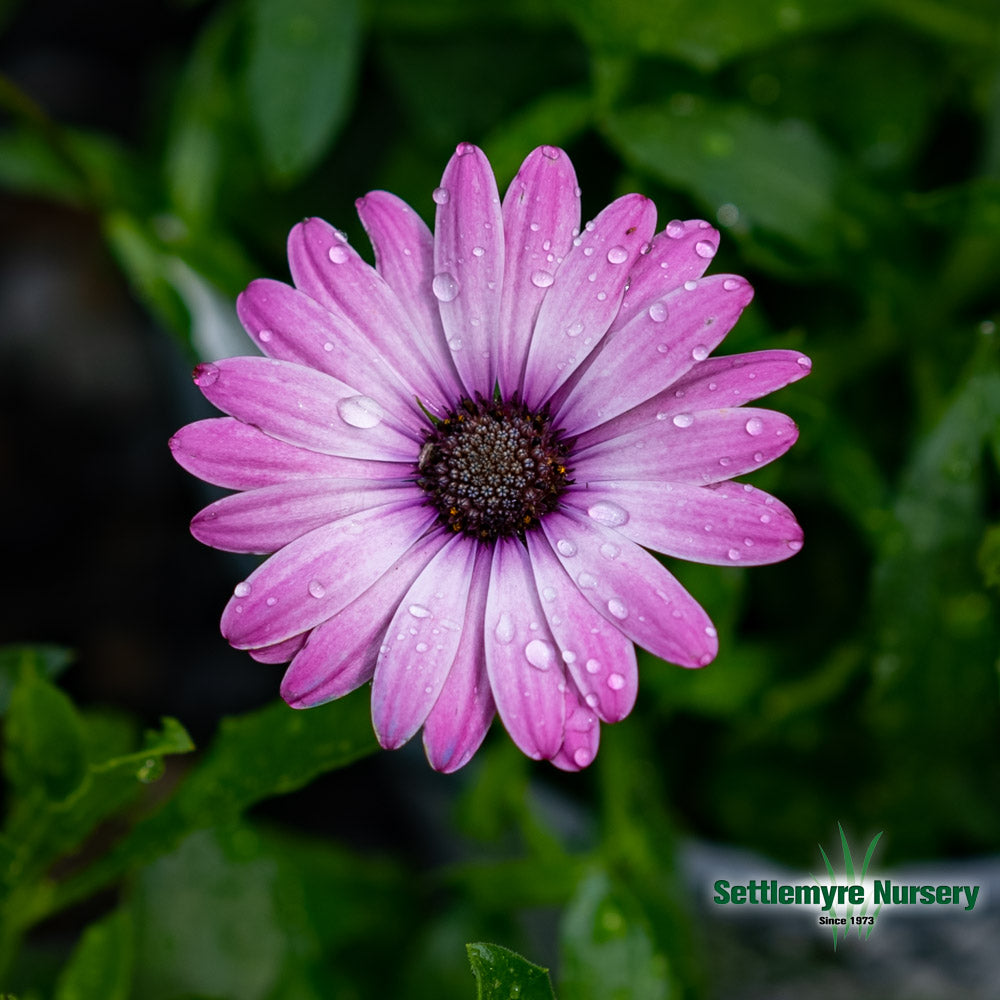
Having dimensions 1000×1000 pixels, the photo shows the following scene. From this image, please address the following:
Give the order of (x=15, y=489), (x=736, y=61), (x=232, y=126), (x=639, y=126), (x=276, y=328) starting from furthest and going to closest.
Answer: (x=15, y=489) < (x=232, y=126) < (x=736, y=61) < (x=639, y=126) < (x=276, y=328)

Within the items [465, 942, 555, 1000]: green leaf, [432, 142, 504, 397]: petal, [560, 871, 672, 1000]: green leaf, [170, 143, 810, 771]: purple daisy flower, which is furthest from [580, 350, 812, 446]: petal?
[560, 871, 672, 1000]: green leaf

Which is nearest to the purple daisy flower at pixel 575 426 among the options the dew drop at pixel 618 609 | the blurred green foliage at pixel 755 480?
the dew drop at pixel 618 609

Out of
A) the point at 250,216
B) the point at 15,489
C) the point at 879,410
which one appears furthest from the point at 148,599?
the point at 879,410

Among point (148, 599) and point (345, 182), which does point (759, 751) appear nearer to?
point (345, 182)

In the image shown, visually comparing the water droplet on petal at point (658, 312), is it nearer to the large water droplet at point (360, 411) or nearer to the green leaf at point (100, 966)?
the large water droplet at point (360, 411)

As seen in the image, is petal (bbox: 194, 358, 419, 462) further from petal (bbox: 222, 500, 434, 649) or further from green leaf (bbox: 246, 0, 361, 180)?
green leaf (bbox: 246, 0, 361, 180)

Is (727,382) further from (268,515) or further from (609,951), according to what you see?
(609,951)

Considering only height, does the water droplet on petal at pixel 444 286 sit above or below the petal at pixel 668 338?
above
